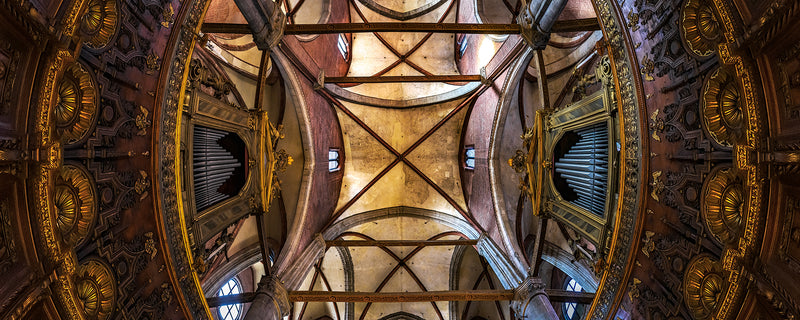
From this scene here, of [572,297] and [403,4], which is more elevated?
[403,4]

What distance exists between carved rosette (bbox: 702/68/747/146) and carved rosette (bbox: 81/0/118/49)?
30.3ft

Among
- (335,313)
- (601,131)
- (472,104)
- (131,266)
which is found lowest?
(335,313)

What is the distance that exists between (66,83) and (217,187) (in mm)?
4049

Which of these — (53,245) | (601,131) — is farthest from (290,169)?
(601,131)

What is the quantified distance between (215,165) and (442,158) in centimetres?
1193

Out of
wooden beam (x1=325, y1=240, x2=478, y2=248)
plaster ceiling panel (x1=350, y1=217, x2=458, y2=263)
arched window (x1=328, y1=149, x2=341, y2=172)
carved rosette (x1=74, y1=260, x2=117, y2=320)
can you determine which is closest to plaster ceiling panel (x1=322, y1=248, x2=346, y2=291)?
plaster ceiling panel (x1=350, y1=217, x2=458, y2=263)

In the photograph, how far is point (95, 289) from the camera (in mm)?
A: 6230

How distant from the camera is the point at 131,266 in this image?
22.5 ft

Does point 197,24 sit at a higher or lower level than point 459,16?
lower

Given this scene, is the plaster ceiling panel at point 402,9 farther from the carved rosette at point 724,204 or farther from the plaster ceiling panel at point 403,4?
the carved rosette at point 724,204

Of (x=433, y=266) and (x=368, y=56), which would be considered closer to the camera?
(x=368, y=56)

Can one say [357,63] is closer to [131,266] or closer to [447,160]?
[447,160]

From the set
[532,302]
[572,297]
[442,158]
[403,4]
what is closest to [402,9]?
[403,4]

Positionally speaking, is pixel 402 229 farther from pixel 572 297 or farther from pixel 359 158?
pixel 572 297
